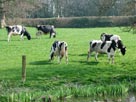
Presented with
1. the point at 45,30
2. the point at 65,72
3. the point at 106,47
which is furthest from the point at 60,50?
the point at 45,30

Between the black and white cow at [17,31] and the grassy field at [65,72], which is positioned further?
the black and white cow at [17,31]

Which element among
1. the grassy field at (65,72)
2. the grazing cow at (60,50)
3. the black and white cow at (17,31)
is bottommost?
the grassy field at (65,72)

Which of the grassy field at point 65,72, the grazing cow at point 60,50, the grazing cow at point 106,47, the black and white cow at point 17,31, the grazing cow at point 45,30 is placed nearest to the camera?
the grassy field at point 65,72

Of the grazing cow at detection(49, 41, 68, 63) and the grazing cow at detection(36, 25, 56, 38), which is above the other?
the grazing cow at detection(36, 25, 56, 38)

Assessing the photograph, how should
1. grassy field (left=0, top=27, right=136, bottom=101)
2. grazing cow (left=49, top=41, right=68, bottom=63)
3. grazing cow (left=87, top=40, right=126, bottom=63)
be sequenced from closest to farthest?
1. grassy field (left=0, top=27, right=136, bottom=101)
2. grazing cow (left=49, top=41, right=68, bottom=63)
3. grazing cow (left=87, top=40, right=126, bottom=63)

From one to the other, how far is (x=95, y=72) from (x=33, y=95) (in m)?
6.49

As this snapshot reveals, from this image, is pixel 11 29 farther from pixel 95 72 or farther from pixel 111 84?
pixel 111 84

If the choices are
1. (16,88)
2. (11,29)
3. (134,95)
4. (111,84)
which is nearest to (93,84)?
A: (111,84)

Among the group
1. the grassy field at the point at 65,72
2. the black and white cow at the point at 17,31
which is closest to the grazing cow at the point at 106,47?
the grassy field at the point at 65,72

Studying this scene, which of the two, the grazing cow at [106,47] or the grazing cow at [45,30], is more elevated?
the grazing cow at [45,30]

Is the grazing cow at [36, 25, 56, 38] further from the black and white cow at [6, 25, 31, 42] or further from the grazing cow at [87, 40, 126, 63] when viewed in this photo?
the grazing cow at [87, 40, 126, 63]

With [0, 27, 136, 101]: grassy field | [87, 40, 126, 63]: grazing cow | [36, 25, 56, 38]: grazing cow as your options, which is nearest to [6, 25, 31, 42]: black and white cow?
[36, 25, 56, 38]: grazing cow

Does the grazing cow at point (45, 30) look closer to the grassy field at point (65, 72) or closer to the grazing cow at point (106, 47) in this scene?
the grassy field at point (65, 72)

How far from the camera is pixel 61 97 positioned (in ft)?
53.5
